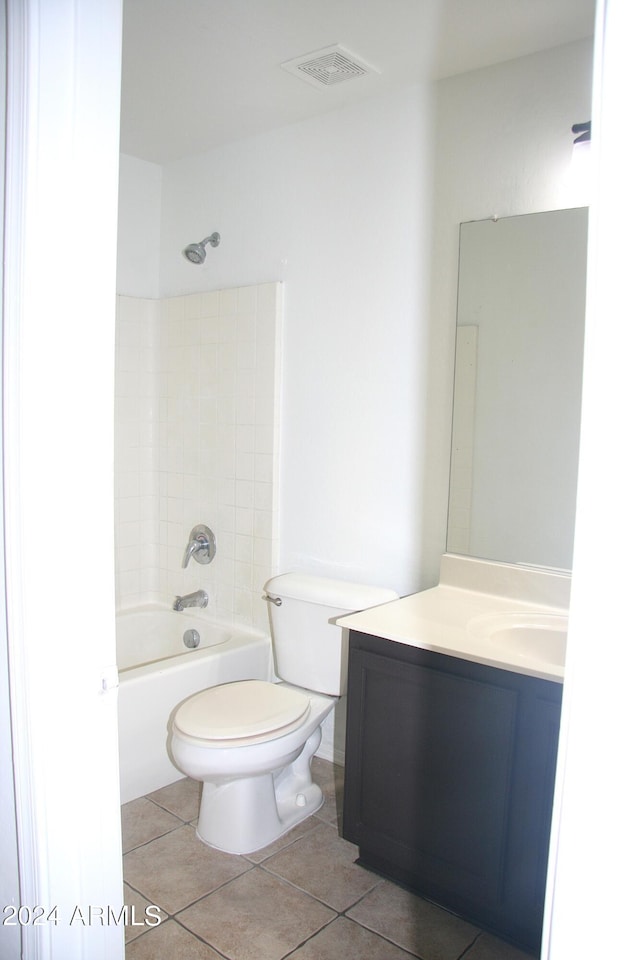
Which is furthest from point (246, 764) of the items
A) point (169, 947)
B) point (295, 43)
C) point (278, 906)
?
point (295, 43)

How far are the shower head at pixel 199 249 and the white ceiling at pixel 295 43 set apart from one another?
492 mm

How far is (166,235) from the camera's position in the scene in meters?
3.26

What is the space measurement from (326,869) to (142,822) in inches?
26.6

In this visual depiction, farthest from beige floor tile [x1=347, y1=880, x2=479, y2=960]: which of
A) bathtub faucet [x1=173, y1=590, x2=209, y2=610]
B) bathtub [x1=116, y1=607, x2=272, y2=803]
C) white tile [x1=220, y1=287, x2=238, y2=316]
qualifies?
white tile [x1=220, y1=287, x2=238, y2=316]

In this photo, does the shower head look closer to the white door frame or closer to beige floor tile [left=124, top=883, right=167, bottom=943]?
the white door frame

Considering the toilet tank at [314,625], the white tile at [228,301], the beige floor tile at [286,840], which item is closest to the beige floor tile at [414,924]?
the beige floor tile at [286,840]

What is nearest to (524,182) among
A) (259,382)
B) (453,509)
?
(453,509)

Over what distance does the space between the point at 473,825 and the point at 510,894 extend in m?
0.17

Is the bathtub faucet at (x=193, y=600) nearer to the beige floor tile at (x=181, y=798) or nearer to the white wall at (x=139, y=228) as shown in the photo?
the beige floor tile at (x=181, y=798)

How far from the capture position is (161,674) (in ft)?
8.24

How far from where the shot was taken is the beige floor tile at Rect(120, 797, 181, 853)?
7.45ft

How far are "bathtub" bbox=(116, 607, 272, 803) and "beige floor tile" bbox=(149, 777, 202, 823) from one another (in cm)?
3

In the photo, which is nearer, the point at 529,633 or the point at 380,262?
the point at 529,633

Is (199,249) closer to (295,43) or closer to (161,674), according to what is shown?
(295,43)
